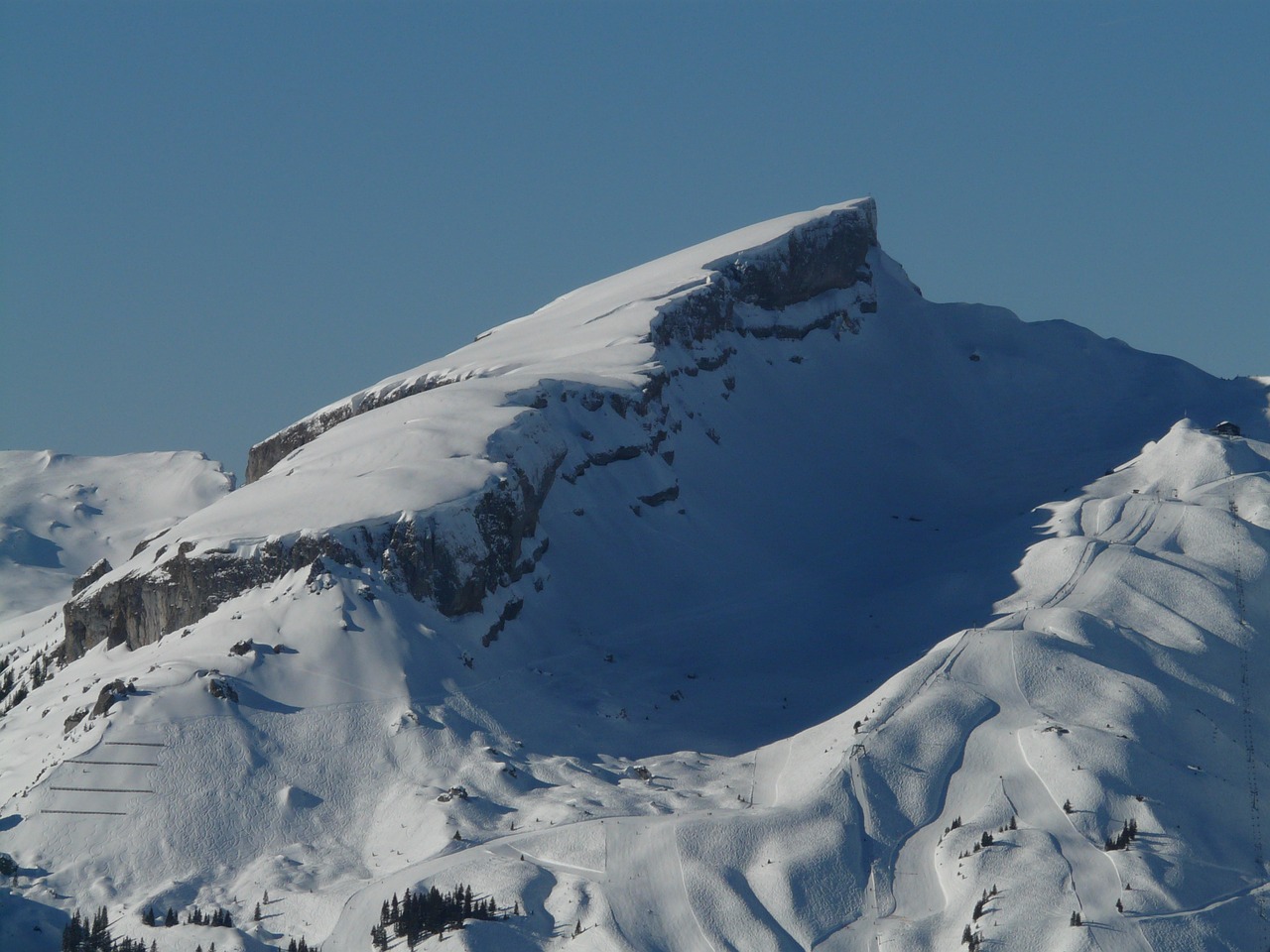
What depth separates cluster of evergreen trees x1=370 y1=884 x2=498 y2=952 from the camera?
78875 mm

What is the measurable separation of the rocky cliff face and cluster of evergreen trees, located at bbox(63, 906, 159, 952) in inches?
958

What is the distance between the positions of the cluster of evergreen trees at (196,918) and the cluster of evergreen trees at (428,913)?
6302 mm

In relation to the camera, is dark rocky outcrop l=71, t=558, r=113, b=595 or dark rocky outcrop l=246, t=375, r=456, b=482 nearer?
dark rocky outcrop l=71, t=558, r=113, b=595

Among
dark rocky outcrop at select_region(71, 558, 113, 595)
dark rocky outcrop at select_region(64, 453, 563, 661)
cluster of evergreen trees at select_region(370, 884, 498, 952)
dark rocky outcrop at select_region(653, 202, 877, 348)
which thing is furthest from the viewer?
dark rocky outcrop at select_region(653, 202, 877, 348)

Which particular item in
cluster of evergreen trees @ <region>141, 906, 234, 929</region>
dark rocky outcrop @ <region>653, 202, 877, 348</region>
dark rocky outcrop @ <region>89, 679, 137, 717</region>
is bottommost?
cluster of evergreen trees @ <region>141, 906, 234, 929</region>

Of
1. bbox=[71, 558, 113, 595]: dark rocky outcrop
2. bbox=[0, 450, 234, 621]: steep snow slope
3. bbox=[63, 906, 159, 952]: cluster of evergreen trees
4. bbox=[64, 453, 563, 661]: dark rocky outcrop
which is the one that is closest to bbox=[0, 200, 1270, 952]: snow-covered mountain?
bbox=[64, 453, 563, 661]: dark rocky outcrop

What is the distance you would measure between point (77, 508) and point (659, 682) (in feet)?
271

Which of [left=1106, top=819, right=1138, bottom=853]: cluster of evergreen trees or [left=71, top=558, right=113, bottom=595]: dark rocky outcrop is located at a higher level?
[left=71, top=558, right=113, bottom=595]: dark rocky outcrop

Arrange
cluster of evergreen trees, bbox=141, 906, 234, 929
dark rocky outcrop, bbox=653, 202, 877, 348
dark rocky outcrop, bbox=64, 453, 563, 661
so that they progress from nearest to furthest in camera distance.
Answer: cluster of evergreen trees, bbox=141, 906, 234, 929 < dark rocky outcrop, bbox=64, 453, 563, 661 < dark rocky outcrop, bbox=653, 202, 877, 348

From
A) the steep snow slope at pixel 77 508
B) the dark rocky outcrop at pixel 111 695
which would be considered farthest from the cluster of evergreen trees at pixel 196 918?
the steep snow slope at pixel 77 508

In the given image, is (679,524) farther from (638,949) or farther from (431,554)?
(638,949)

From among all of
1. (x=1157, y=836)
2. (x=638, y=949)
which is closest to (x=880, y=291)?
(x=1157, y=836)

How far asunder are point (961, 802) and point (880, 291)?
79.5 metres

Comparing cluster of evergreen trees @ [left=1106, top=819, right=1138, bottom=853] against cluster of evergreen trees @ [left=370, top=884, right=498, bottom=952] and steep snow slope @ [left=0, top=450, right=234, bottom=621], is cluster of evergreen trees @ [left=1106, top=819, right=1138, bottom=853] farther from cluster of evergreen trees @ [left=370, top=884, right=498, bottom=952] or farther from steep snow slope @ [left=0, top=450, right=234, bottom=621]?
steep snow slope @ [left=0, top=450, right=234, bottom=621]
